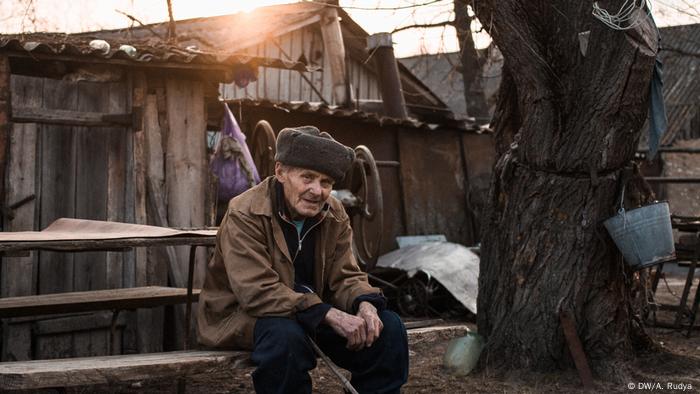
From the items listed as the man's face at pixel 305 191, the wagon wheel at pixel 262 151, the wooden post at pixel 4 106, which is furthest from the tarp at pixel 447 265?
the man's face at pixel 305 191

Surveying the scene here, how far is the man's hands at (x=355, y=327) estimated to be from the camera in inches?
145

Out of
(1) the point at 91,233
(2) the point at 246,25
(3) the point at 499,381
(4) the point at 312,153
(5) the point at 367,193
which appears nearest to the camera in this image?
(4) the point at 312,153

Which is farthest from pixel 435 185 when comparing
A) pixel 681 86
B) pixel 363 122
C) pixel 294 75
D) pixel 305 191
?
pixel 681 86

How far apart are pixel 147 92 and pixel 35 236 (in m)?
2.83

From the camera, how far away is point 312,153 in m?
3.86

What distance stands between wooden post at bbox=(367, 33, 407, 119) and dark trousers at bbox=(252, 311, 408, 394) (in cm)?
956

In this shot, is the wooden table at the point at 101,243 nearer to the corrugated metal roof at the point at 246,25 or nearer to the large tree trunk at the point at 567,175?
the large tree trunk at the point at 567,175

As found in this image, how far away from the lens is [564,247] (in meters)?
5.71

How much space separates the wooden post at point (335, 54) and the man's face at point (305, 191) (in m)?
9.09

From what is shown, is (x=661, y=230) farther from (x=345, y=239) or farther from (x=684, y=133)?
(x=684, y=133)

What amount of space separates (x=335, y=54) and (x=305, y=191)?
10182 millimetres

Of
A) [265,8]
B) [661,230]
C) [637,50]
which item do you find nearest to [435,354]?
[661,230]

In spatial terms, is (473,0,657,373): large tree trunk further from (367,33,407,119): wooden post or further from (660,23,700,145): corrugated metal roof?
(660,23,700,145): corrugated metal roof

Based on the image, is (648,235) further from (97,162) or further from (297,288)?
(97,162)
